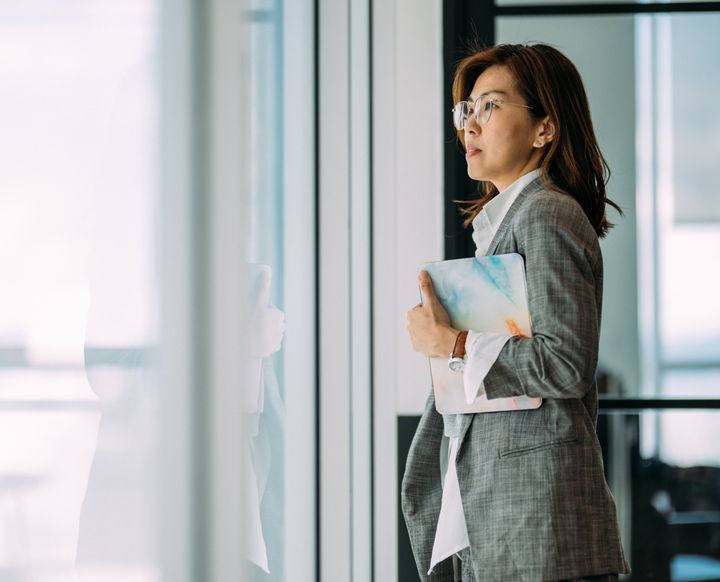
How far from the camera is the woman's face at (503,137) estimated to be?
134 centimetres

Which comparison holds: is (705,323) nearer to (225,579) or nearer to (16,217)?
(225,579)

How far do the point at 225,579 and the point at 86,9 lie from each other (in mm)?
402

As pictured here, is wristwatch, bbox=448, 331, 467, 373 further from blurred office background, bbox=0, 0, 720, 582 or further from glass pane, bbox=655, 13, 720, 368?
glass pane, bbox=655, 13, 720, 368

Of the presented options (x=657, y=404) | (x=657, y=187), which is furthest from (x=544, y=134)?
(x=657, y=404)

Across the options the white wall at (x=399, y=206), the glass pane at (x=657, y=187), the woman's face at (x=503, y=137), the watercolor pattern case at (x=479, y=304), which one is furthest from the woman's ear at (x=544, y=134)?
the glass pane at (x=657, y=187)

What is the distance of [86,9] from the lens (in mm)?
493

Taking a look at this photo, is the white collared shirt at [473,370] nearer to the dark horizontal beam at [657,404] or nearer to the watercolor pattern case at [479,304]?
the watercolor pattern case at [479,304]

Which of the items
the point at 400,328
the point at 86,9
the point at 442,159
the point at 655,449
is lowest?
the point at 655,449

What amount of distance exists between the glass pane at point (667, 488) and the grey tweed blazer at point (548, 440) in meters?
1.00

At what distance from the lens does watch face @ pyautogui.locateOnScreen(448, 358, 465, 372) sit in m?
1.20

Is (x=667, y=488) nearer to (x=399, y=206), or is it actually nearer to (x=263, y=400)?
(x=399, y=206)

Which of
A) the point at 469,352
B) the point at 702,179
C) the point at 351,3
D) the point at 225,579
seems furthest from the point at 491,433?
the point at 702,179

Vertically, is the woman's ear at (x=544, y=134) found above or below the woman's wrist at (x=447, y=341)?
above

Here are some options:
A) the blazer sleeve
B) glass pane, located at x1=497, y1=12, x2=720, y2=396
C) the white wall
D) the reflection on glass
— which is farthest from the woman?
glass pane, located at x1=497, y1=12, x2=720, y2=396
